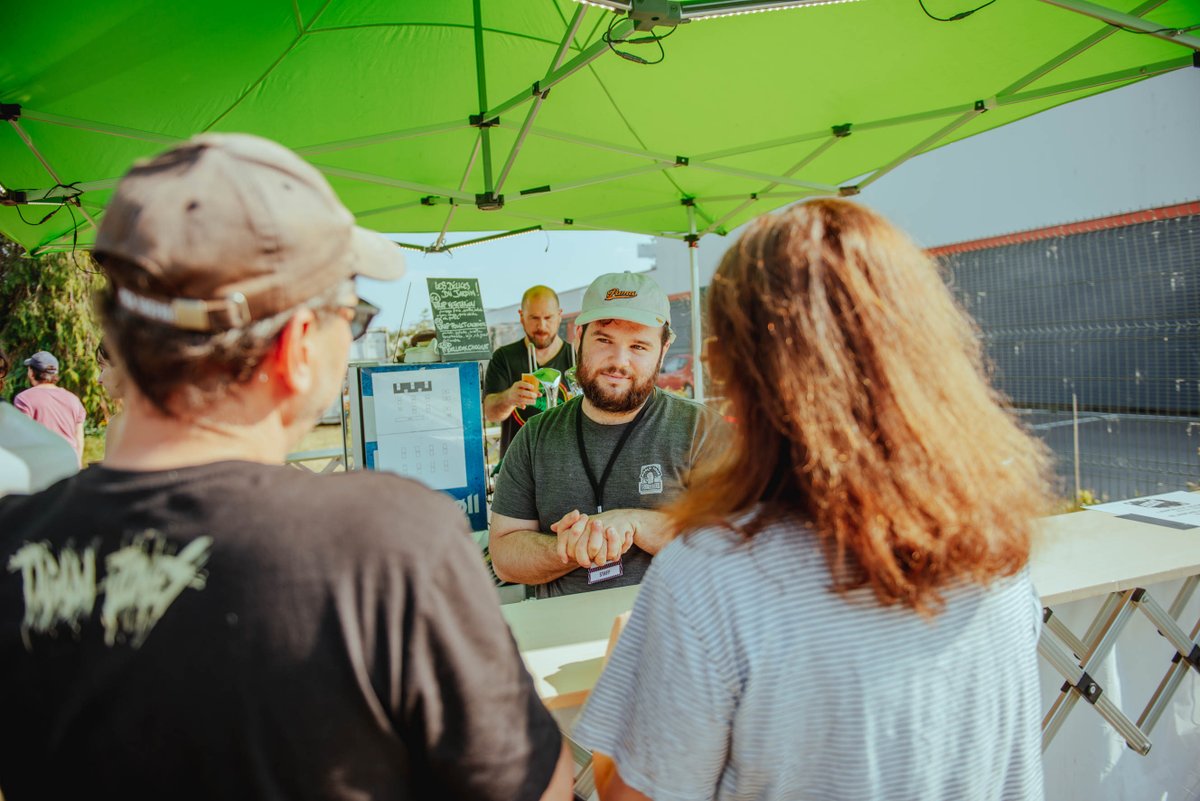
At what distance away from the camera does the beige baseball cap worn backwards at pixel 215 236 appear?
67 cm

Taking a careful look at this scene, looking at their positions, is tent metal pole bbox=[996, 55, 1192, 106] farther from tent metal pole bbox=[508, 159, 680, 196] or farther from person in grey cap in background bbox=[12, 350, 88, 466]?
person in grey cap in background bbox=[12, 350, 88, 466]

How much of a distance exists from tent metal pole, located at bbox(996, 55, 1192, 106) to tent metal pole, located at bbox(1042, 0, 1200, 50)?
2.02ft

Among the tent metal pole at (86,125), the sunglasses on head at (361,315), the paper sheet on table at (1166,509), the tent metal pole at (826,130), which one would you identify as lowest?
the paper sheet on table at (1166,509)

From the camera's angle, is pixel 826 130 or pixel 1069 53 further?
pixel 826 130

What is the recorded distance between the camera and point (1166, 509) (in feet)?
8.17

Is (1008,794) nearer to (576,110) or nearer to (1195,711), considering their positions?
(1195,711)

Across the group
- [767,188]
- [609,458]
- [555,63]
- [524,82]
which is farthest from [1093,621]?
[767,188]

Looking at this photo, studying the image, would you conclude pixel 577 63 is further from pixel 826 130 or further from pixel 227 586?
pixel 227 586

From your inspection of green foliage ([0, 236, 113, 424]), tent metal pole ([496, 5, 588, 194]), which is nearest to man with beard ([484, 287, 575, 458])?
tent metal pole ([496, 5, 588, 194])

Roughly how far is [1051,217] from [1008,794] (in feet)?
37.1

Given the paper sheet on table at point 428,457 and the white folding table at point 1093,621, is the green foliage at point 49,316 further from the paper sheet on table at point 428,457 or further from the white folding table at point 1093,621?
the white folding table at point 1093,621

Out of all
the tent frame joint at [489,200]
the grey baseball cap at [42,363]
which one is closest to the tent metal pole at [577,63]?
the tent frame joint at [489,200]

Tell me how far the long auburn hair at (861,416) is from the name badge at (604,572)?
3.75ft

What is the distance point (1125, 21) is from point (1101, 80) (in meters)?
1.19
